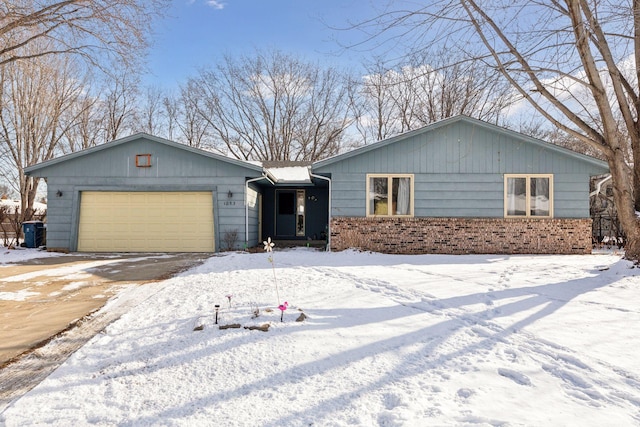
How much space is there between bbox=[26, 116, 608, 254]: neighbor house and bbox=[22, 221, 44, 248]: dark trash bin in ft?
5.17

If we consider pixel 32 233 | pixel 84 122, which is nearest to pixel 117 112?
pixel 84 122

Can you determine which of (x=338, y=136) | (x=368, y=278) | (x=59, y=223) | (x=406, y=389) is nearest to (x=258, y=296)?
(x=368, y=278)

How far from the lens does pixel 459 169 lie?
450 inches

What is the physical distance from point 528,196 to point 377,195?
4.56 m

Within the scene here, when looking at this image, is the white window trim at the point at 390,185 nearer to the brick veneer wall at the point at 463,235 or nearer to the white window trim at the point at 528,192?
the brick veneer wall at the point at 463,235

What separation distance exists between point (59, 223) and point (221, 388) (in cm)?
1230

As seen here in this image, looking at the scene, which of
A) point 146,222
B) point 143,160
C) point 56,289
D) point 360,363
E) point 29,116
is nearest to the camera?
point 360,363

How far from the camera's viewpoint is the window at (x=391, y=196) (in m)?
11.5

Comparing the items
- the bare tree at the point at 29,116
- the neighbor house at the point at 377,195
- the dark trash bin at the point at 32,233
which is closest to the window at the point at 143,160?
the neighbor house at the point at 377,195

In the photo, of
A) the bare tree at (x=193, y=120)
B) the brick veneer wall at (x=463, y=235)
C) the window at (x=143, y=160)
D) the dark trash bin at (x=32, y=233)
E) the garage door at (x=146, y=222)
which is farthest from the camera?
the bare tree at (x=193, y=120)

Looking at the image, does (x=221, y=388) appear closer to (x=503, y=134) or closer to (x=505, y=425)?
(x=505, y=425)

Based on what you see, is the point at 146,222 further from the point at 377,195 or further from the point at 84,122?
the point at 84,122

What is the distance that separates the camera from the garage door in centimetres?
1221

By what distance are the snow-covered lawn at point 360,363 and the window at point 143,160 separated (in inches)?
307
